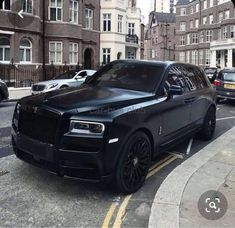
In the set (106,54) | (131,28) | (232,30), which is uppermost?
(232,30)

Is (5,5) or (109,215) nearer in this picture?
(109,215)

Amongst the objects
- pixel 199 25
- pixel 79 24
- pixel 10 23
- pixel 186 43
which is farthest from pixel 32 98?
pixel 186 43

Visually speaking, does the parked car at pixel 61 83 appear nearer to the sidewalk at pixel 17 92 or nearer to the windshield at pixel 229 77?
the sidewalk at pixel 17 92

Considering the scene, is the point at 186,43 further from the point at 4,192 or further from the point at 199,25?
the point at 4,192

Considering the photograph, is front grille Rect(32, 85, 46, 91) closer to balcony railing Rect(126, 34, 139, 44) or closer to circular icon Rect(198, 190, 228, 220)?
circular icon Rect(198, 190, 228, 220)

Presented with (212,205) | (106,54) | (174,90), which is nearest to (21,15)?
(106,54)

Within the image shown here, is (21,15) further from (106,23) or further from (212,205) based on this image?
(212,205)

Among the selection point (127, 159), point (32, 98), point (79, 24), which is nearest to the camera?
point (127, 159)

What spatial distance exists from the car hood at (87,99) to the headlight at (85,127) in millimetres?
175

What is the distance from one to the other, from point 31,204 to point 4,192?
57 cm

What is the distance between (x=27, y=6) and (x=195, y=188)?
23.6m

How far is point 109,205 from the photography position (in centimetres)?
460

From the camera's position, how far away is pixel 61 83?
675 inches

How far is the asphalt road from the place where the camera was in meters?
4.14
